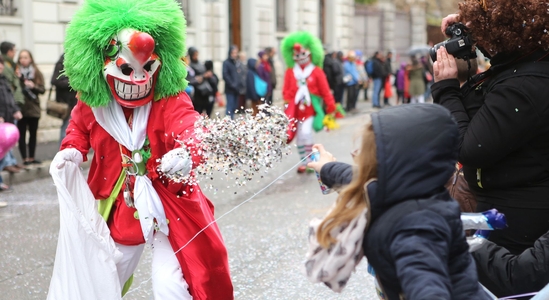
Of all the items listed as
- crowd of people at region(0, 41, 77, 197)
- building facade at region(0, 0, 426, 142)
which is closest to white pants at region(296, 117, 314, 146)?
building facade at region(0, 0, 426, 142)

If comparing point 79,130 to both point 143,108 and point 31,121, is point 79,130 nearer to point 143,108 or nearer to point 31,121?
point 143,108

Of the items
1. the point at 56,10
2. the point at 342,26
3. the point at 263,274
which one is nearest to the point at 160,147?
the point at 263,274

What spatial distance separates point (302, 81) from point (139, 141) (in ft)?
20.1

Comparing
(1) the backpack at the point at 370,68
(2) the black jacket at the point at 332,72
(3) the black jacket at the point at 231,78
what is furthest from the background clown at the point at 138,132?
(1) the backpack at the point at 370,68

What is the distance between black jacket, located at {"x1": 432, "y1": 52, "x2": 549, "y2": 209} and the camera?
2631 mm

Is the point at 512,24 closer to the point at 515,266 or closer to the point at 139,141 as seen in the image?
the point at 515,266

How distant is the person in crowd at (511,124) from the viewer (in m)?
2.63

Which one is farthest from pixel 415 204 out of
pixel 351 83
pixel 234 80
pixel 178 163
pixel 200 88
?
pixel 351 83

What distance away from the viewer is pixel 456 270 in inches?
85.8

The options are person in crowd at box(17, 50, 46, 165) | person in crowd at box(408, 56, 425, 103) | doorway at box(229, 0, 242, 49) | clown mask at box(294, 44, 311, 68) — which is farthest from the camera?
doorway at box(229, 0, 242, 49)

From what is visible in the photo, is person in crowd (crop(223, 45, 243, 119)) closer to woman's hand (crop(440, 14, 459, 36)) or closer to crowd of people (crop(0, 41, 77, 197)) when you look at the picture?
crowd of people (crop(0, 41, 77, 197))

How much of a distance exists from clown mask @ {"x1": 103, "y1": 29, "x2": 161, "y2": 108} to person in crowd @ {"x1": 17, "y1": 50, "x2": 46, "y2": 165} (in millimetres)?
6540

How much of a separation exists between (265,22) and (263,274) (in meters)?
16.2

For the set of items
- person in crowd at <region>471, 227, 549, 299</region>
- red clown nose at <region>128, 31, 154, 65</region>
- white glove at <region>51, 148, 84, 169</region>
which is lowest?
person in crowd at <region>471, 227, 549, 299</region>
